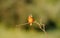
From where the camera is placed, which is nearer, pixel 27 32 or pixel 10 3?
pixel 27 32

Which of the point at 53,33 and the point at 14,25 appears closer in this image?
the point at 53,33

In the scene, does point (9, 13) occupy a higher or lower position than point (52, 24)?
higher

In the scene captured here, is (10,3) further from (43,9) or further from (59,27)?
(59,27)

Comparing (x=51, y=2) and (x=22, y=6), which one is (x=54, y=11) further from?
(x=22, y=6)

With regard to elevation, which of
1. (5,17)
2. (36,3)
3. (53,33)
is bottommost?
(53,33)

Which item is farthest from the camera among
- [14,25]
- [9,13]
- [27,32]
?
[9,13]

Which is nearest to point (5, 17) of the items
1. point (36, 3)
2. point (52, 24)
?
point (36, 3)

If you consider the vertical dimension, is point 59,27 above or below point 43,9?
below

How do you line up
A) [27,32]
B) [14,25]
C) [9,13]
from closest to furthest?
[27,32] → [14,25] → [9,13]

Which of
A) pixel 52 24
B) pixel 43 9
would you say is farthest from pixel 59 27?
pixel 43 9
